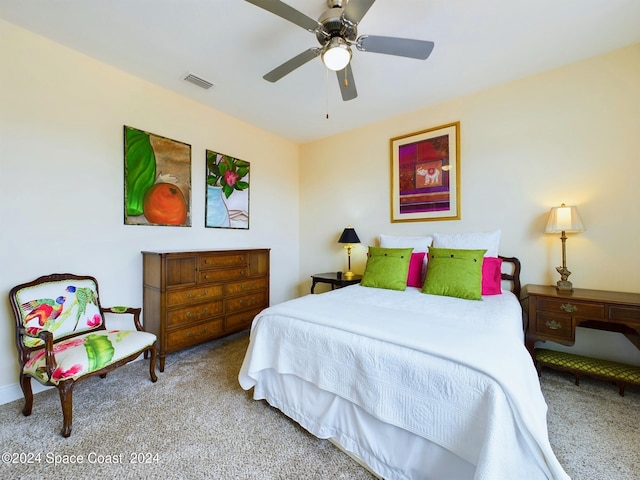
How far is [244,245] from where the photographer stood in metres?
3.69

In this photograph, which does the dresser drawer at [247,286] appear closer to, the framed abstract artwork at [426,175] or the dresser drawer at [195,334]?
the dresser drawer at [195,334]

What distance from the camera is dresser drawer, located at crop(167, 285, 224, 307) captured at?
2495 millimetres

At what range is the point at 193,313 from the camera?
2.65 m

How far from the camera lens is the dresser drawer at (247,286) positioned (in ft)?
9.81

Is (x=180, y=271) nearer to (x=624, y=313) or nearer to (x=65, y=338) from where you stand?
(x=65, y=338)

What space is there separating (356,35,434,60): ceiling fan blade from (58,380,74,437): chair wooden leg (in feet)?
9.28

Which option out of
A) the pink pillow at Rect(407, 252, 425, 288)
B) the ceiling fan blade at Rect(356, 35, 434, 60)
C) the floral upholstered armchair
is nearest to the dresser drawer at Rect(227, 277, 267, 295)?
the floral upholstered armchair

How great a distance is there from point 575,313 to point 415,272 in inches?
49.6

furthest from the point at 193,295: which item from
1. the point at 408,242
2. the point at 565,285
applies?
the point at 565,285

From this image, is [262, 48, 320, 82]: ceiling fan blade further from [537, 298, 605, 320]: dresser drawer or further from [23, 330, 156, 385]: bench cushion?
[537, 298, 605, 320]: dresser drawer

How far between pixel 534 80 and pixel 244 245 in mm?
3747

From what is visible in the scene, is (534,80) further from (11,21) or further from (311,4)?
(11,21)

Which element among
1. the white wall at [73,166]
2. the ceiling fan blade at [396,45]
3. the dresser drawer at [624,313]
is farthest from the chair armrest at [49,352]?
the dresser drawer at [624,313]

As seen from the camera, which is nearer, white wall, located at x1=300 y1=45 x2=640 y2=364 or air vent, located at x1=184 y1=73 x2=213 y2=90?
white wall, located at x1=300 y1=45 x2=640 y2=364
